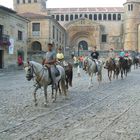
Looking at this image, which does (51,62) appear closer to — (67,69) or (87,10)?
(67,69)

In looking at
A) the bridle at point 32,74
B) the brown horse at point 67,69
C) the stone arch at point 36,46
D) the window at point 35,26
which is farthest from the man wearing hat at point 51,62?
the stone arch at point 36,46

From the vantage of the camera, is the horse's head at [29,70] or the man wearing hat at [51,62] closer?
the horse's head at [29,70]

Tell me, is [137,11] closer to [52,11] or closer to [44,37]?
[52,11]

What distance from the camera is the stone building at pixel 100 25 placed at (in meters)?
85.6

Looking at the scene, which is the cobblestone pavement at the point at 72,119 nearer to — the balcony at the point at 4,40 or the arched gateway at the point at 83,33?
the balcony at the point at 4,40

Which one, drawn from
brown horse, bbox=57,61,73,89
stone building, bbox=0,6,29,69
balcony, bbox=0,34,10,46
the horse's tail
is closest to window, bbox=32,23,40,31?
stone building, bbox=0,6,29,69

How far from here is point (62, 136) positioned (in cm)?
823

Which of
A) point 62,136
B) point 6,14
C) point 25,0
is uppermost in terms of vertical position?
point 25,0

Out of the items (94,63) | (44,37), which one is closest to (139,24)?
(44,37)

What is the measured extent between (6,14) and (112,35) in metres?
49.3

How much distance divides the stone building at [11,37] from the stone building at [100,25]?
36.2 m

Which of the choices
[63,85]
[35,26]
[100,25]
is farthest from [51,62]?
[100,25]

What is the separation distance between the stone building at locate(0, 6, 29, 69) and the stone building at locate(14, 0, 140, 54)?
36.2 m

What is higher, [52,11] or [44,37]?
[52,11]
